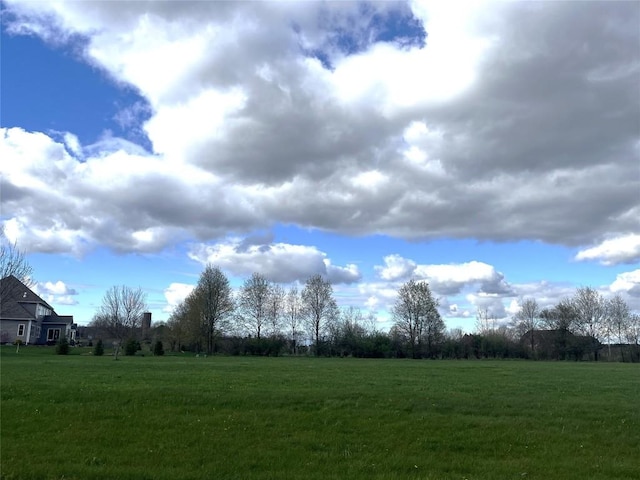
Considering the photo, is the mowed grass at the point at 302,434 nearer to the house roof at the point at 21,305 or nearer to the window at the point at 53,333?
the house roof at the point at 21,305

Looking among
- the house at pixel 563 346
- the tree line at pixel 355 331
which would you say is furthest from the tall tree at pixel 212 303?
the house at pixel 563 346

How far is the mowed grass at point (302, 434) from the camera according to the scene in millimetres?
10867

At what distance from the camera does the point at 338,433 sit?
1382cm

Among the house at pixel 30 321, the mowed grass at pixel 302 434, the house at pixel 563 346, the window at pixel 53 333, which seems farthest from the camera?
the house at pixel 563 346

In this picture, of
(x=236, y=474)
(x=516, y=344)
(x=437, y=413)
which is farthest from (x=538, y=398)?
(x=516, y=344)

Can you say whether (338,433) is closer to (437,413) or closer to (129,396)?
(437,413)

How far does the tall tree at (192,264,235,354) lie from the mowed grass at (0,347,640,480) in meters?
76.3

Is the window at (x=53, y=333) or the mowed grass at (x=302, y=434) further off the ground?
the window at (x=53, y=333)

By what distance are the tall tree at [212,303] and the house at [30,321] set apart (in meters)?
22.5

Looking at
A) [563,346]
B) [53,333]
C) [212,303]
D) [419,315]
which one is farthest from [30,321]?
[563,346]

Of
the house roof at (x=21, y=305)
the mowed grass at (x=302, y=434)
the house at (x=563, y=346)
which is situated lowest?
the mowed grass at (x=302, y=434)

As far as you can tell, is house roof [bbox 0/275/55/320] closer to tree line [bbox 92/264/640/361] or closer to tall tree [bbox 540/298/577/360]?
tree line [bbox 92/264/640/361]

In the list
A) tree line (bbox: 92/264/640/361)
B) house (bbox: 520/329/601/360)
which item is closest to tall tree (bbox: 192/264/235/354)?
tree line (bbox: 92/264/640/361)

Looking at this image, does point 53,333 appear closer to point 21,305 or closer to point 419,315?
point 21,305
